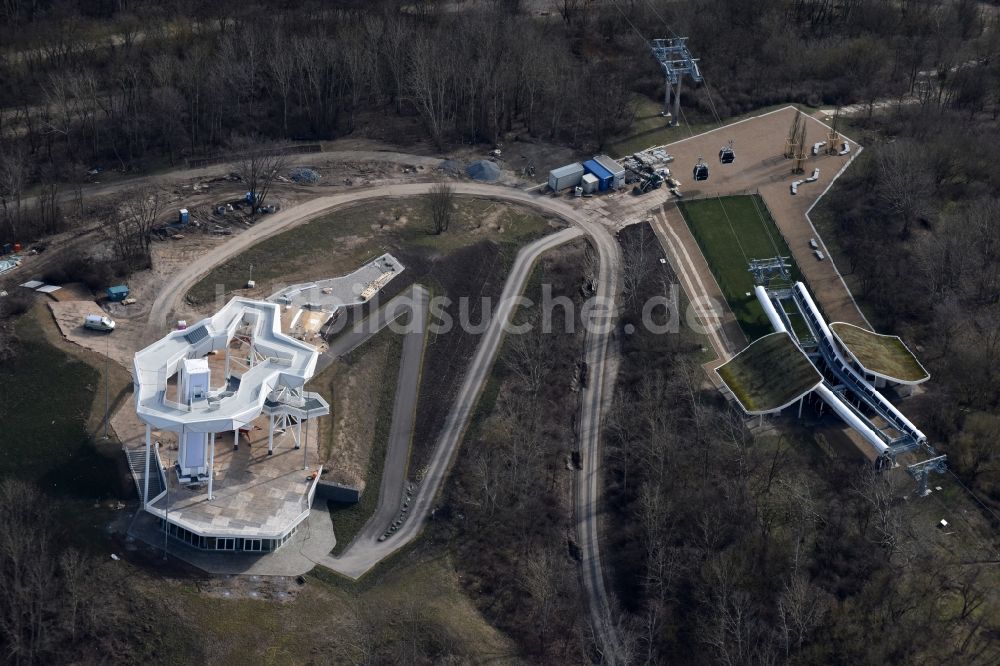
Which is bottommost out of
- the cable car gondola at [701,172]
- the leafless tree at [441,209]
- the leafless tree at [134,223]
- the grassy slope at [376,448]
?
the grassy slope at [376,448]

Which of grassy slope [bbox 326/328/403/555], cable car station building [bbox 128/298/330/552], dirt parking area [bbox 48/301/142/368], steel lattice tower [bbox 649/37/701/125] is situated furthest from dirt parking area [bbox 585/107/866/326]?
dirt parking area [bbox 48/301/142/368]

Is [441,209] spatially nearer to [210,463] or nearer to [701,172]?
[701,172]

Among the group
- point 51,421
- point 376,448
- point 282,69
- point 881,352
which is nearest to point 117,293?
point 51,421

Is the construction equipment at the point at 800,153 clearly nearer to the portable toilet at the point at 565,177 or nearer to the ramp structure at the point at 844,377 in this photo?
the portable toilet at the point at 565,177

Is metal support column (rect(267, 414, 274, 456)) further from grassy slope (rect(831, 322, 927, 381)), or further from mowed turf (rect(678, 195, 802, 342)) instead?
grassy slope (rect(831, 322, 927, 381))

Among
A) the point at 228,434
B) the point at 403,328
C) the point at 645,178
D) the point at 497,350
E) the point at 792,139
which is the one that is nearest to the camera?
the point at 228,434

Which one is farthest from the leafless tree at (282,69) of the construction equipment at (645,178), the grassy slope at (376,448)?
the grassy slope at (376,448)
